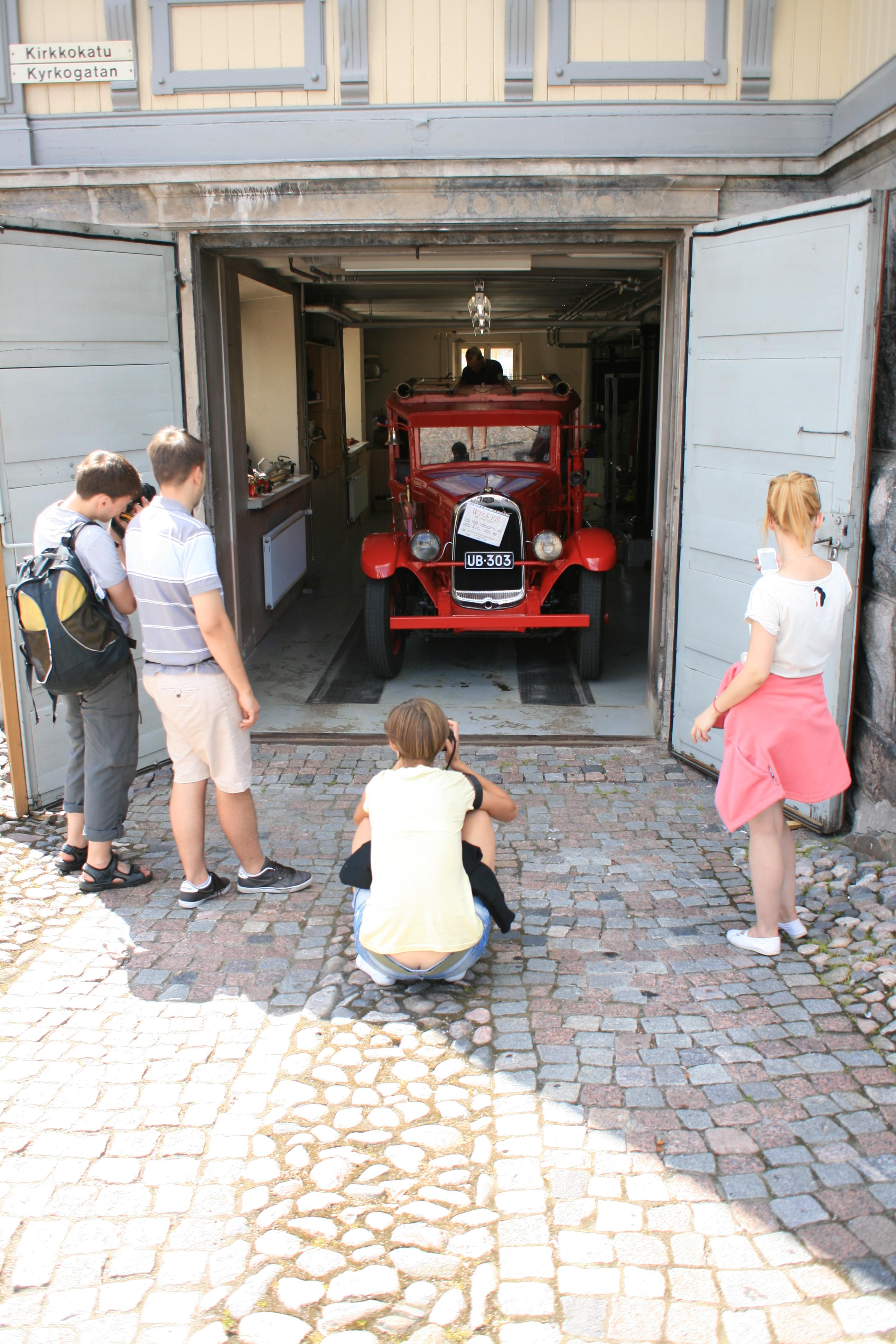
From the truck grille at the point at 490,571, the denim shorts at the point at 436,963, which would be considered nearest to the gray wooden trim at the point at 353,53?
the truck grille at the point at 490,571

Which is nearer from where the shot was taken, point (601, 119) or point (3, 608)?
point (3, 608)

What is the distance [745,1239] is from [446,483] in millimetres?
5803

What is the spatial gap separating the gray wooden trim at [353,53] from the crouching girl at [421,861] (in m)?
3.36

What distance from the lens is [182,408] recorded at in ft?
17.6

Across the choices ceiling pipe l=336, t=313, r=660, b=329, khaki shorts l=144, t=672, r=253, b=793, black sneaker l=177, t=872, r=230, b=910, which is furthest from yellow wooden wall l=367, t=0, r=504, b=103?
ceiling pipe l=336, t=313, r=660, b=329

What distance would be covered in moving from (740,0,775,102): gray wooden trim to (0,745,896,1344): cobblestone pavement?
3462 millimetres

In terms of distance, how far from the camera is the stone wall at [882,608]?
4121mm

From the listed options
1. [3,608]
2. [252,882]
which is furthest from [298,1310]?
[3,608]

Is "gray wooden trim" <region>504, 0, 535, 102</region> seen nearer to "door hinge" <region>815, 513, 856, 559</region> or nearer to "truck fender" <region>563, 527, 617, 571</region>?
"door hinge" <region>815, 513, 856, 559</region>

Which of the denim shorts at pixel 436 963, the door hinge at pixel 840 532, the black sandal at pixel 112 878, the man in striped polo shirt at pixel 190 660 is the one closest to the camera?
the denim shorts at pixel 436 963

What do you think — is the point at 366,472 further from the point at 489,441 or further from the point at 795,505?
the point at 795,505

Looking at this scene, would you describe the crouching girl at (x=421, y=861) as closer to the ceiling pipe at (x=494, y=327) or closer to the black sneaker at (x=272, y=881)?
the black sneaker at (x=272, y=881)

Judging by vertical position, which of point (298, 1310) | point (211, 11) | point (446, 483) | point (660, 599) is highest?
point (211, 11)

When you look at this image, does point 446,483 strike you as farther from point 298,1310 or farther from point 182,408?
point 298,1310
